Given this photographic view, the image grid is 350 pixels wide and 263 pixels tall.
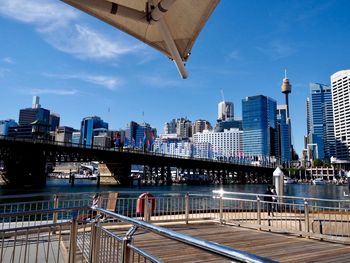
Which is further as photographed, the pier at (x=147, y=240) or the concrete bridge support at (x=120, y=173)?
the concrete bridge support at (x=120, y=173)

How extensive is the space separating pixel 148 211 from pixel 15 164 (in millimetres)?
72306

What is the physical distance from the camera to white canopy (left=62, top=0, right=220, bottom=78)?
5.06m

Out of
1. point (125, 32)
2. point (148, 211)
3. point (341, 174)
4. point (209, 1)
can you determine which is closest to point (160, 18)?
point (209, 1)

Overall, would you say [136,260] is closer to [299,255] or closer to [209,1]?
[209,1]

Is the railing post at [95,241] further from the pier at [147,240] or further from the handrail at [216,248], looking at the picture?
the handrail at [216,248]

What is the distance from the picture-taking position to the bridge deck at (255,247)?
6906 millimetres

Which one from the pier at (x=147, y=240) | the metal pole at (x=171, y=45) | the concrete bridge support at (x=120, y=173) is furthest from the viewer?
the concrete bridge support at (x=120, y=173)

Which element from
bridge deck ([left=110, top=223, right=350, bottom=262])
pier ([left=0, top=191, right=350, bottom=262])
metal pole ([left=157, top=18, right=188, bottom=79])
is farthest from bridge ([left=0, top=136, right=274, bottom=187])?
metal pole ([left=157, top=18, right=188, bottom=79])

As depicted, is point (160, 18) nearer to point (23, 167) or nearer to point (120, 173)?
point (23, 167)

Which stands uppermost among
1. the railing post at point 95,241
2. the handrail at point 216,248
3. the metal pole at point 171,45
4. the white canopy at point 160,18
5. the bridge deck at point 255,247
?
the white canopy at point 160,18

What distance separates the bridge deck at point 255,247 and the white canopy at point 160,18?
167 inches

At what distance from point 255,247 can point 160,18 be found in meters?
6.11

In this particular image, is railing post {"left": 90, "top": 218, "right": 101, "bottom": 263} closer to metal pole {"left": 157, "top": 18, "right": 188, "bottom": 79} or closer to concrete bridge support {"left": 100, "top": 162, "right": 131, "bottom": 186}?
metal pole {"left": 157, "top": 18, "right": 188, "bottom": 79}

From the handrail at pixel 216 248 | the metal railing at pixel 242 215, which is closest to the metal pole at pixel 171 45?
the metal railing at pixel 242 215
